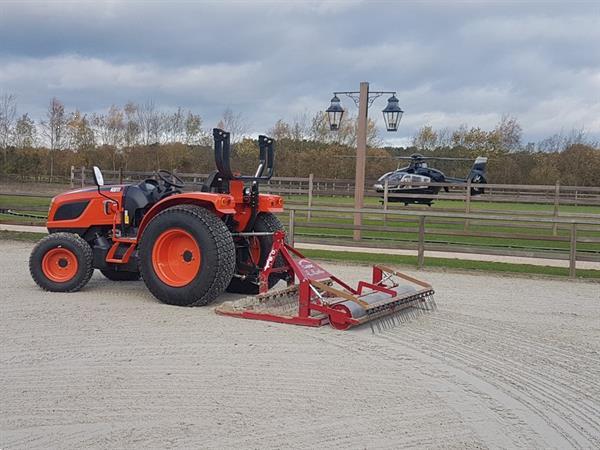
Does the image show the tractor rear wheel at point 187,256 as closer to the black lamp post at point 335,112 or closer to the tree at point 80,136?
the black lamp post at point 335,112

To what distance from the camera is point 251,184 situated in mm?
7977

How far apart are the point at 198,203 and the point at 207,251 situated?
0.75 metres

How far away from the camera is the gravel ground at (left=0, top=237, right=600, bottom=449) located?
12.8 ft

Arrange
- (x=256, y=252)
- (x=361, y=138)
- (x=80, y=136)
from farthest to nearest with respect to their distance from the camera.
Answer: (x=80, y=136) < (x=361, y=138) < (x=256, y=252)

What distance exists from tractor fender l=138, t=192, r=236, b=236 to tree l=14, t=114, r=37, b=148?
31.9m

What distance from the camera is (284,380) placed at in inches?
192

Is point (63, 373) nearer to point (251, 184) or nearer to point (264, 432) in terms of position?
point (264, 432)

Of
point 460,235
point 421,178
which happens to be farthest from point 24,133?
point 460,235

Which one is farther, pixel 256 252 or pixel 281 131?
pixel 281 131

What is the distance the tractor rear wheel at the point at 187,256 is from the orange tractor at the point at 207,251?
0.04ft

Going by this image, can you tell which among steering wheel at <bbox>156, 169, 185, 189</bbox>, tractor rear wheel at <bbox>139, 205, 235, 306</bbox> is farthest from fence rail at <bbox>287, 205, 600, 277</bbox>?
tractor rear wheel at <bbox>139, 205, 235, 306</bbox>

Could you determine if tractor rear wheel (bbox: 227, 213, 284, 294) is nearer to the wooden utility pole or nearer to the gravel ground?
the gravel ground

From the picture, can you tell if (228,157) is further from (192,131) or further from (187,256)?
(192,131)

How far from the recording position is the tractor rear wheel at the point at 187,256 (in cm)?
709
